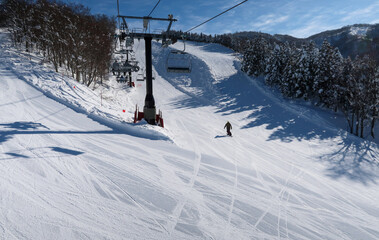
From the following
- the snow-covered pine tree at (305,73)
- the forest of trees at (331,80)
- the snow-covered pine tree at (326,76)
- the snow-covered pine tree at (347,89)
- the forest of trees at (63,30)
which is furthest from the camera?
the snow-covered pine tree at (305,73)

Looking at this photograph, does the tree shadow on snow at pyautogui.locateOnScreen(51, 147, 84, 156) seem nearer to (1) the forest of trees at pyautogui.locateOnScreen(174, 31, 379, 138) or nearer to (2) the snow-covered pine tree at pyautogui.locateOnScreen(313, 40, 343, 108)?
(1) the forest of trees at pyautogui.locateOnScreen(174, 31, 379, 138)

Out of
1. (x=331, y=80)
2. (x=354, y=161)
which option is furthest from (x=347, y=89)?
(x=354, y=161)

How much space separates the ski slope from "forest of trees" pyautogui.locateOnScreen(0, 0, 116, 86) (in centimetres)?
746

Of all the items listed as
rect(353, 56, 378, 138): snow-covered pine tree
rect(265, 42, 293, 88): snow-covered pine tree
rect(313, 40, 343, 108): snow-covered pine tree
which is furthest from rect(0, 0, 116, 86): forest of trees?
rect(353, 56, 378, 138): snow-covered pine tree

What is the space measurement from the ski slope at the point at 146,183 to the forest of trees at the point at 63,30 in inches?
294

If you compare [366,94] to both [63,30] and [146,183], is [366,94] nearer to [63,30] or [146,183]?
[146,183]

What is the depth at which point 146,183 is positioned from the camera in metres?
5.79

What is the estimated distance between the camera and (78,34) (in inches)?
835

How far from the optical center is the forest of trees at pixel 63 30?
819 inches

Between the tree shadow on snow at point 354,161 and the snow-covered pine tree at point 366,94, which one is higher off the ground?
the snow-covered pine tree at point 366,94

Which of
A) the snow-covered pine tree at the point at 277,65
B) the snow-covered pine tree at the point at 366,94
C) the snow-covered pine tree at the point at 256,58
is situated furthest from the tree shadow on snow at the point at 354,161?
the snow-covered pine tree at the point at 256,58

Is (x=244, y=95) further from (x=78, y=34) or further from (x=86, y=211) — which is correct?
(x=86, y=211)

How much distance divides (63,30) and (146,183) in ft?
74.6

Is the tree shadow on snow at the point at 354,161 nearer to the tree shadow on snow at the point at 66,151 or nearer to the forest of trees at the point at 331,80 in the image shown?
the forest of trees at the point at 331,80
